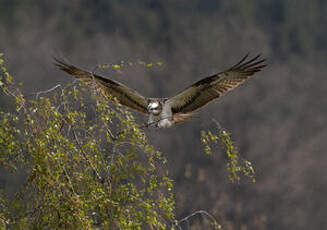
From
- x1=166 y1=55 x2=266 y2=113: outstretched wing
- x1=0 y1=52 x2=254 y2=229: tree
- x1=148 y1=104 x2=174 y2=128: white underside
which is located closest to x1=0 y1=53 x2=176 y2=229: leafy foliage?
x1=0 y1=52 x2=254 y2=229: tree

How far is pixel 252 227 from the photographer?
921 cm

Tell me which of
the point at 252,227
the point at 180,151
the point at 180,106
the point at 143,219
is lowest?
the point at 143,219

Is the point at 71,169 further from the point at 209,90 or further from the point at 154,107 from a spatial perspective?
the point at 209,90

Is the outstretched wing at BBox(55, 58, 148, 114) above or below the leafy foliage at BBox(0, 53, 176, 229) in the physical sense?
above

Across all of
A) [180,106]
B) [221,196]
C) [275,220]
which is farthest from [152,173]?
[275,220]

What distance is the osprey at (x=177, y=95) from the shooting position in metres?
3.97

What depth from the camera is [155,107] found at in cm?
396

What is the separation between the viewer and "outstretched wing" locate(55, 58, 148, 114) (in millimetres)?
3969

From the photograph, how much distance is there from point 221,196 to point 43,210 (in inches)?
262

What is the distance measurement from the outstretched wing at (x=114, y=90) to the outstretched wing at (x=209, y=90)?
0.24m

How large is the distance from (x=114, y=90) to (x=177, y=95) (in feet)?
1.54

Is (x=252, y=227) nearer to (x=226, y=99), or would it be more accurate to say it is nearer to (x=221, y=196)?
(x=221, y=196)

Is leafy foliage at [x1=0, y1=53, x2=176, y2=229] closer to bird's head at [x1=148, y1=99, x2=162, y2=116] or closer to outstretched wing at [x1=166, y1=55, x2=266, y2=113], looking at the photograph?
bird's head at [x1=148, y1=99, x2=162, y2=116]

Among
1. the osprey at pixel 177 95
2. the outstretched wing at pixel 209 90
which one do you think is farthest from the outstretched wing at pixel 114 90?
the outstretched wing at pixel 209 90
